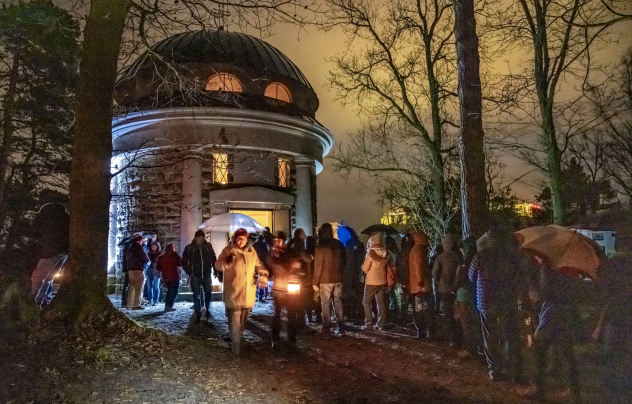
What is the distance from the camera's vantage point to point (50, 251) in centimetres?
834

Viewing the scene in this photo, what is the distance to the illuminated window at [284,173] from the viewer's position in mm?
18625

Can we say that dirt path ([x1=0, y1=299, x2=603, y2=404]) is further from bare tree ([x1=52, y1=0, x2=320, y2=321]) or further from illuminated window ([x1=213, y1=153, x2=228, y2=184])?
illuminated window ([x1=213, y1=153, x2=228, y2=184])

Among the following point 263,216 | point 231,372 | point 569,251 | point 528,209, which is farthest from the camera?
point 528,209

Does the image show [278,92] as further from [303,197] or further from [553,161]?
[553,161]

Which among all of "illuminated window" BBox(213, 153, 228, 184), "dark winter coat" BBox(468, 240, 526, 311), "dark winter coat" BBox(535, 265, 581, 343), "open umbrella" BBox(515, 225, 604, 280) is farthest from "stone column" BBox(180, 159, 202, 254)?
"dark winter coat" BBox(535, 265, 581, 343)

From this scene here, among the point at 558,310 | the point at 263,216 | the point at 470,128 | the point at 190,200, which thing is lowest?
the point at 558,310

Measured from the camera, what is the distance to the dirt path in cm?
507

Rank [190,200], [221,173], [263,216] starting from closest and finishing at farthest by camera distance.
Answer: [190,200], [221,173], [263,216]

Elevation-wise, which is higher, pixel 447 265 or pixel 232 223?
pixel 232 223

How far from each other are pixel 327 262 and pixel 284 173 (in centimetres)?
1053

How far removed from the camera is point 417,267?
27.7ft

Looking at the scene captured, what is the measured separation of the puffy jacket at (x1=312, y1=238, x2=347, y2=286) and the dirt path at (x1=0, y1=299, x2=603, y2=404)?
109 cm

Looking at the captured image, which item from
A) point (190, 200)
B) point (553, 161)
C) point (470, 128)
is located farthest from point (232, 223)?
point (553, 161)

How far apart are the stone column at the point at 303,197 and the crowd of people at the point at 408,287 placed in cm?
658
